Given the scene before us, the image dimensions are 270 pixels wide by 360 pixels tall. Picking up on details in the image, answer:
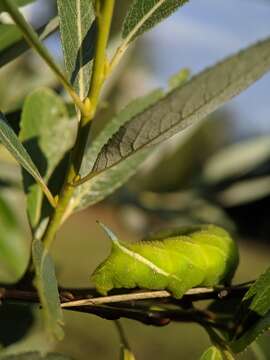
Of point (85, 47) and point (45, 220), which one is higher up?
point (85, 47)

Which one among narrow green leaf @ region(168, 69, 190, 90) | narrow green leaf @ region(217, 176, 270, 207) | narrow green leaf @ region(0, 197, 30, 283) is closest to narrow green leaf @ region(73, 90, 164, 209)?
narrow green leaf @ region(168, 69, 190, 90)

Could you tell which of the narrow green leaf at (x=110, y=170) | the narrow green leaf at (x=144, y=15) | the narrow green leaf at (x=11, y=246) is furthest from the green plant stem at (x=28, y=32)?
the narrow green leaf at (x=11, y=246)

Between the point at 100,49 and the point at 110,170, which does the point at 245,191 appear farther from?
the point at 100,49

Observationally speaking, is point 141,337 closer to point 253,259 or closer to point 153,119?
point 253,259

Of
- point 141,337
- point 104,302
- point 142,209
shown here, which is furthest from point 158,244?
point 141,337

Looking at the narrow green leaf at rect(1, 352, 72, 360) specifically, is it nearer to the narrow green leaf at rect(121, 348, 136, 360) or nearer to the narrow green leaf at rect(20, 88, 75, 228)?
the narrow green leaf at rect(121, 348, 136, 360)

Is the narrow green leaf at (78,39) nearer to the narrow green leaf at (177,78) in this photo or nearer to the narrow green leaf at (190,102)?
the narrow green leaf at (190,102)

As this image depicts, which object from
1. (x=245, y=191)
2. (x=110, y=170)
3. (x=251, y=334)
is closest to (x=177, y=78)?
(x=110, y=170)
